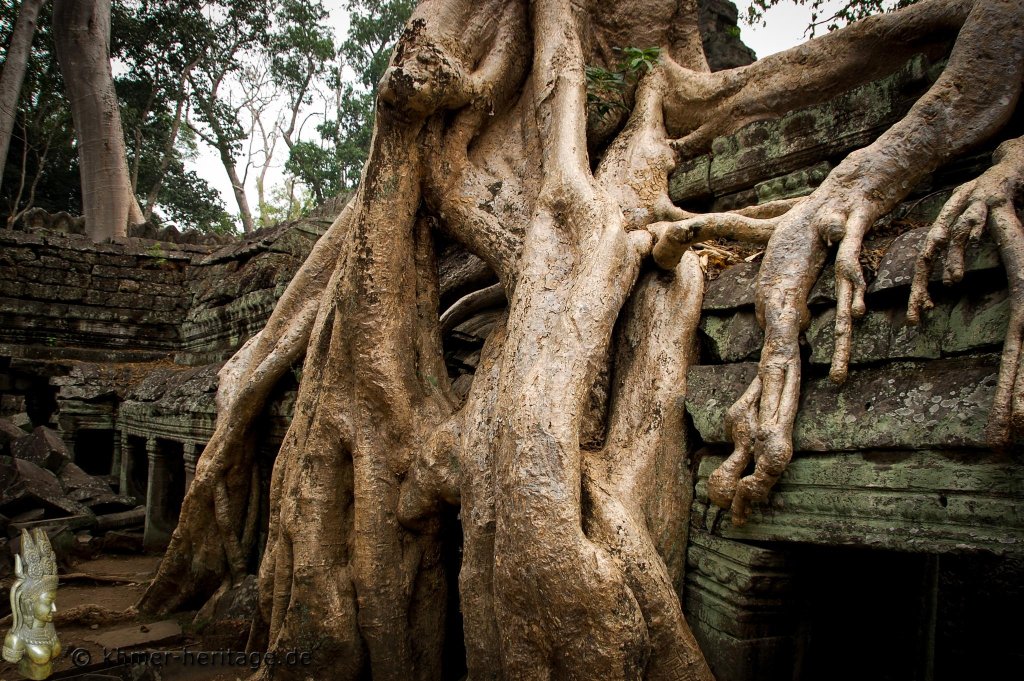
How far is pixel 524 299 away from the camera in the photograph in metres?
2.26

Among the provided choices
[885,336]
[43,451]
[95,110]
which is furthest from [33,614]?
[95,110]

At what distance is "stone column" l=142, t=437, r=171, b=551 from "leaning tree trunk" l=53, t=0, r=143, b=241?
651 centimetres

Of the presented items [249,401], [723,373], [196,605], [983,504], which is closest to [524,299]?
[723,373]

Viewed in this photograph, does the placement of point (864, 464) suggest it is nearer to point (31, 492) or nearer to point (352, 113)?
point (31, 492)

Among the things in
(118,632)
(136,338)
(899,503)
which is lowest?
(118,632)

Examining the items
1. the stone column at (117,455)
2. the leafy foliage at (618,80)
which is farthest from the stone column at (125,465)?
the leafy foliage at (618,80)

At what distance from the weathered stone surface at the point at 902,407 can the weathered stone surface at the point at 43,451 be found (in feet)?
18.6

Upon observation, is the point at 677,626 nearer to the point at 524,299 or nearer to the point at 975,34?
the point at 524,299

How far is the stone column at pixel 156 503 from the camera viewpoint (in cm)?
481

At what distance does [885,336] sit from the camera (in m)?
1.73

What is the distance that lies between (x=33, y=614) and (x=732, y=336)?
9.06 feet

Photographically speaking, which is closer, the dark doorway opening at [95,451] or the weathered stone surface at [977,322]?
the weathered stone surface at [977,322]

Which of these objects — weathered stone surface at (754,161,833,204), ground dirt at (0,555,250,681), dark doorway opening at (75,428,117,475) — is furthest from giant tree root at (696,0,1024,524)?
dark doorway opening at (75,428,117,475)

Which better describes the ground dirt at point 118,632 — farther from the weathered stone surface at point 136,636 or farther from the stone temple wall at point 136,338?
the stone temple wall at point 136,338
